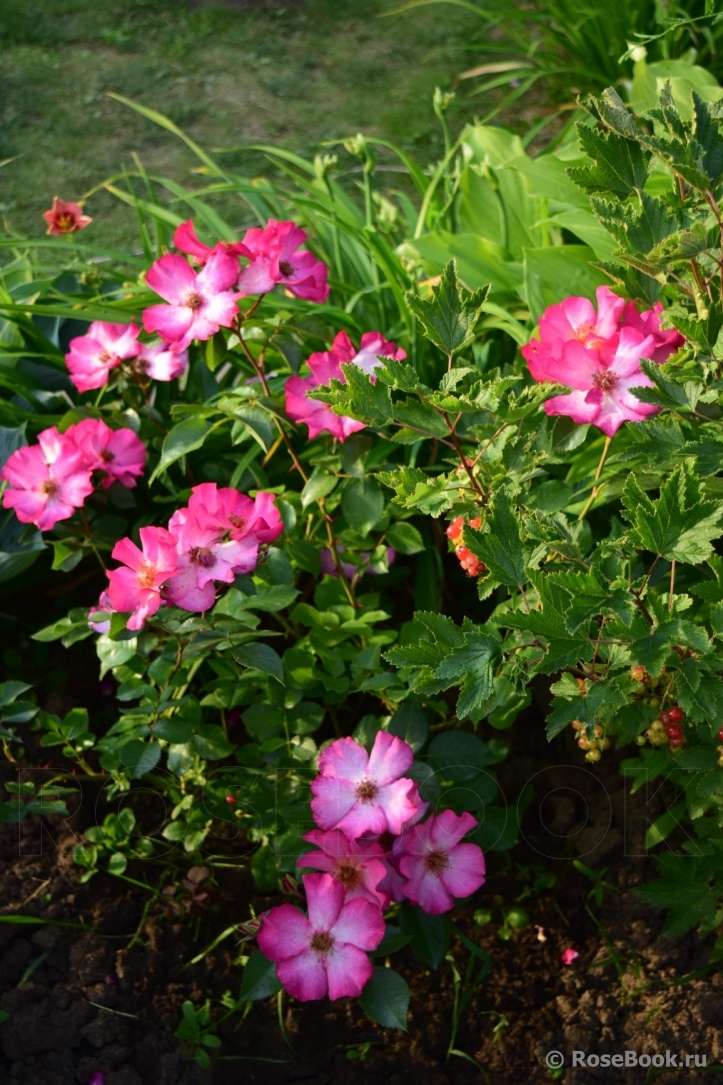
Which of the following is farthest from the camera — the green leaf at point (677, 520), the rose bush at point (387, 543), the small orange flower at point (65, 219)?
the small orange flower at point (65, 219)

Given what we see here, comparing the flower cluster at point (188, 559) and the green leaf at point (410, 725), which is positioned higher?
the flower cluster at point (188, 559)

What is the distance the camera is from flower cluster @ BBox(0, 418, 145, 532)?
140 cm

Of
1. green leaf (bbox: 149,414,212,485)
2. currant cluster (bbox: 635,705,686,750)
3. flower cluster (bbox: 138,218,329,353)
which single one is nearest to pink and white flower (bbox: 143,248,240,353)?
flower cluster (bbox: 138,218,329,353)

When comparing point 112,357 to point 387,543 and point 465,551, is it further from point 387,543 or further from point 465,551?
point 465,551

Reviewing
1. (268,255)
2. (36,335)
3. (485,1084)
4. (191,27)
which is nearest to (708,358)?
(268,255)

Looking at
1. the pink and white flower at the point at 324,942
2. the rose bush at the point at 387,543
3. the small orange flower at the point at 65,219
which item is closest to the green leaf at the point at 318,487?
the rose bush at the point at 387,543

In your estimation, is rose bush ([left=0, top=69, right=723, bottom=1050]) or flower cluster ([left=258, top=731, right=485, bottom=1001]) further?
flower cluster ([left=258, top=731, right=485, bottom=1001])

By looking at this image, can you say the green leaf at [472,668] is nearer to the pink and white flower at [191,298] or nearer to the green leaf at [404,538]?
the green leaf at [404,538]

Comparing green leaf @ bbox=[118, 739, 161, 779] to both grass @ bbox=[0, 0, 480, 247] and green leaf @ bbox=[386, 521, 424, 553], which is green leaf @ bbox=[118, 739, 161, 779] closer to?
green leaf @ bbox=[386, 521, 424, 553]

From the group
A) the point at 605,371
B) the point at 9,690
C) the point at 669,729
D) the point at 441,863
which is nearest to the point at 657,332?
the point at 605,371

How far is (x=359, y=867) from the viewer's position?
3.98ft

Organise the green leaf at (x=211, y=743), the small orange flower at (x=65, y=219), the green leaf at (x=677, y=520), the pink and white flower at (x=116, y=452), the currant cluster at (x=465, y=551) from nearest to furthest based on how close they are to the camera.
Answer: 1. the green leaf at (x=677, y=520)
2. the currant cluster at (x=465, y=551)
3. the green leaf at (x=211, y=743)
4. the pink and white flower at (x=116, y=452)
5. the small orange flower at (x=65, y=219)

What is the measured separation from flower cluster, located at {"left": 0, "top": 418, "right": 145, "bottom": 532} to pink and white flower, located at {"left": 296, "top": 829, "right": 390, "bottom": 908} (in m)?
0.54

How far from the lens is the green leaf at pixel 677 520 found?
921 millimetres
